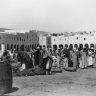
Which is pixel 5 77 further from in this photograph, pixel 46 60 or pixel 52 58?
pixel 52 58

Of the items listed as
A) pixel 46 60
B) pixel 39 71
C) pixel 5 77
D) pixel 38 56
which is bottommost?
pixel 39 71

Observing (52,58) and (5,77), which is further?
(52,58)

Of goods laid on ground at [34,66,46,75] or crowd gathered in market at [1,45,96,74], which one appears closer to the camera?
goods laid on ground at [34,66,46,75]

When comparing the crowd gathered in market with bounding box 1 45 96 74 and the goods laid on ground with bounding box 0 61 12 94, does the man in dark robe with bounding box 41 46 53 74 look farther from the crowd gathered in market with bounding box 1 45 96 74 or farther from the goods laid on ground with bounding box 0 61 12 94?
the goods laid on ground with bounding box 0 61 12 94

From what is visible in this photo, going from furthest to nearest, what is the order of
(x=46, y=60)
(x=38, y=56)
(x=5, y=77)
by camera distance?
(x=38, y=56)
(x=46, y=60)
(x=5, y=77)

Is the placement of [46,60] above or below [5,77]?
above

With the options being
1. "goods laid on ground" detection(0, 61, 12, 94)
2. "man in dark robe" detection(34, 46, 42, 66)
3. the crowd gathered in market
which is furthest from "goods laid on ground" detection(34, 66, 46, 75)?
"goods laid on ground" detection(0, 61, 12, 94)

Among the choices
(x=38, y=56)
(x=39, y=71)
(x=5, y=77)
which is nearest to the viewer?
(x=5, y=77)

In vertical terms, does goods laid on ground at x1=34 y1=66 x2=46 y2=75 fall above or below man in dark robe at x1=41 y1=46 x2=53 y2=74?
below

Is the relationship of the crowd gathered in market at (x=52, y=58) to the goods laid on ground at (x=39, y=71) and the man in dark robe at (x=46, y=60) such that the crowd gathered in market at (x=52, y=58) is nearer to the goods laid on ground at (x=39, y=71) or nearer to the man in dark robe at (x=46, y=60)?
the man in dark robe at (x=46, y=60)

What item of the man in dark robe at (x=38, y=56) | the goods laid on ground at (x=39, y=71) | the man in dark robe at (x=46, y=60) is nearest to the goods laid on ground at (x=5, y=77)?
the goods laid on ground at (x=39, y=71)

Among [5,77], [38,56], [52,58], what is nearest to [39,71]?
[38,56]

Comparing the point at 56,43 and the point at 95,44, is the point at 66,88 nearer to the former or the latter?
the point at 95,44

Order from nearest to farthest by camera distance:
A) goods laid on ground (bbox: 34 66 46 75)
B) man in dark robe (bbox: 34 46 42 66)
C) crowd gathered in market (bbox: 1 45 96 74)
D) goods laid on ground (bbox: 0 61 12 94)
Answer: goods laid on ground (bbox: 0 61 12 94) → goods laid on ground (bbox: 34 66 46 75) → crowd gathered in market (bbox: 1 45 96 74) → man in dark robe (bbox: 34 46 42 66)
